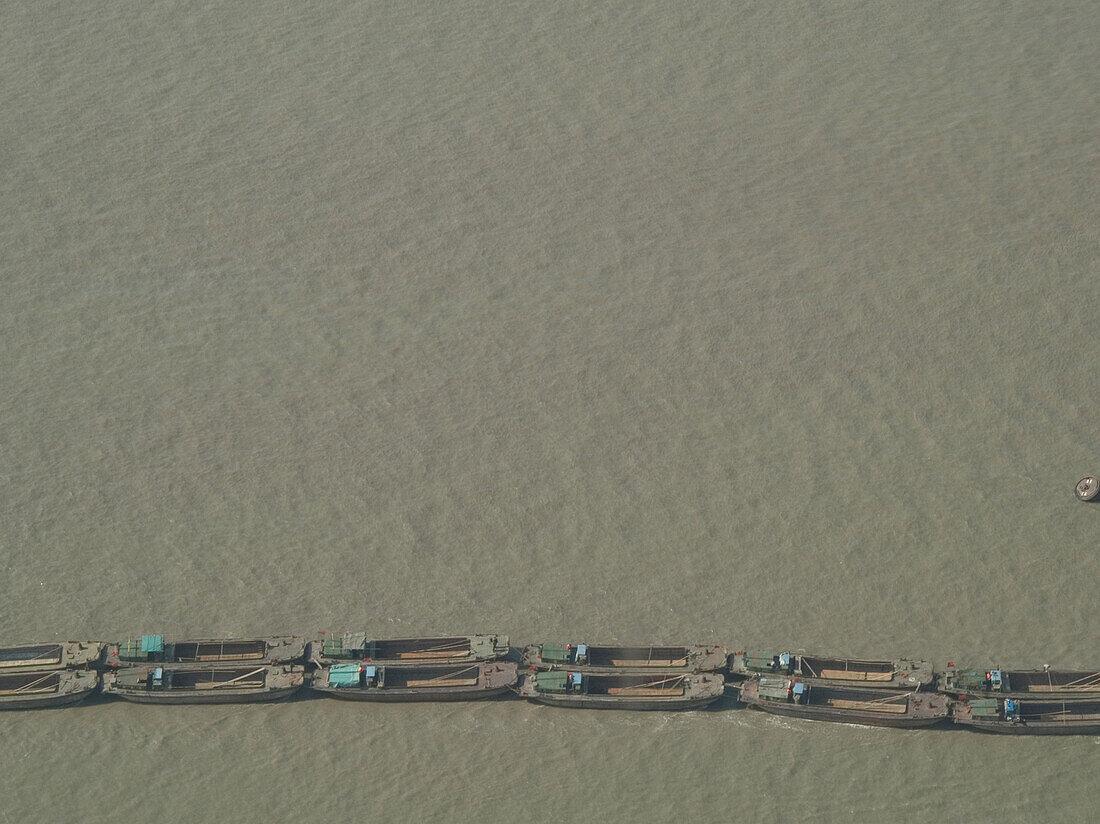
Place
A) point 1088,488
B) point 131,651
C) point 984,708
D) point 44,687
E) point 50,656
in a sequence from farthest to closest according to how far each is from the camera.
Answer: point 1088,488, point 50,656, point 131,651, point 44,687, point 984,708

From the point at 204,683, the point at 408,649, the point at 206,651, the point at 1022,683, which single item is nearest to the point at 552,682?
the point at 408,649

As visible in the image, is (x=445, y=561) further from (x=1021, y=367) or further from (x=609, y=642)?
(x=1021, y=367)

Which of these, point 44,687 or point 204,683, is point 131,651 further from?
point 44,687

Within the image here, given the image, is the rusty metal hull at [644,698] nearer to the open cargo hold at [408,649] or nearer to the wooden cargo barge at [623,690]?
the wooden cargo barge at [623,690]

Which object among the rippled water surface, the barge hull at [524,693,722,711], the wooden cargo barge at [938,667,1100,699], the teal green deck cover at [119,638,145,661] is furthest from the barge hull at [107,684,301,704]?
the wooden cargo barge at [938,667,1100,699]

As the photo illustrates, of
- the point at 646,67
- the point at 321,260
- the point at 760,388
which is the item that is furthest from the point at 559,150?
the point at 760,388

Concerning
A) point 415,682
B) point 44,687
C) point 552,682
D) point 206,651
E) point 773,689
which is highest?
point 206,651

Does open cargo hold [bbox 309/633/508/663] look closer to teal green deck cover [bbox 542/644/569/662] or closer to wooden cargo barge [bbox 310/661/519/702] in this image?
wooden cargo barge [bbox 310/661/519/702]
